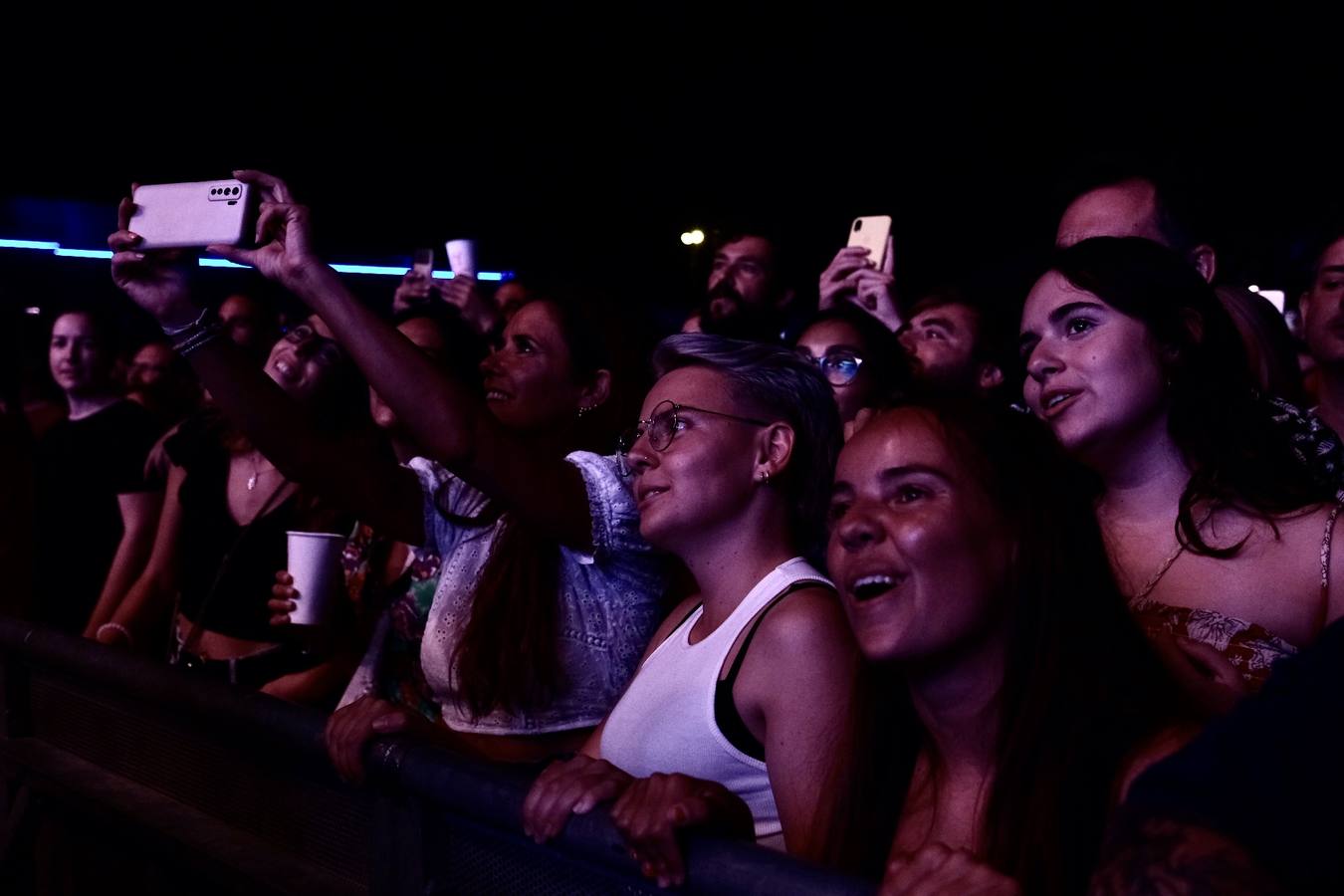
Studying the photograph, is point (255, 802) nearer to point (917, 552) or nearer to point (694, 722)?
point (694, 722)

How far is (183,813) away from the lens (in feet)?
7.29

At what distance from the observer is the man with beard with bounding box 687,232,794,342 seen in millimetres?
4117

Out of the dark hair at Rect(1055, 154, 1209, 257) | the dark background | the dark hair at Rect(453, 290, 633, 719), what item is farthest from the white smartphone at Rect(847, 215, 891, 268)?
the dark background

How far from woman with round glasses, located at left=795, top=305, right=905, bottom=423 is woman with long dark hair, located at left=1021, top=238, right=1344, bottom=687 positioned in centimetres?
131

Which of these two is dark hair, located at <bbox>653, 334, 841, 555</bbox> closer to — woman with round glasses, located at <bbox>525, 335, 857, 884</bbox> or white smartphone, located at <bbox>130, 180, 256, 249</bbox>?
woman with round glasses, located at <bbox>525, 335, 857, 884</bbox>

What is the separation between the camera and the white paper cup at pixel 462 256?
4324 millimetres

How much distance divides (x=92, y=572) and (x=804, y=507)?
3113 mm

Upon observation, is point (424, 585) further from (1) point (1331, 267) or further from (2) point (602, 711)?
(1) point (1331, 267)

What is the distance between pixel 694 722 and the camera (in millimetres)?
1771

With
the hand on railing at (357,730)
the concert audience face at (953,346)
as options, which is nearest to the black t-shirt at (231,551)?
the hand on railing at (357,730)

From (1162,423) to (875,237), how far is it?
230 cm

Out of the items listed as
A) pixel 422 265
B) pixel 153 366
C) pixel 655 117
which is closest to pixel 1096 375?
pixel 422 265

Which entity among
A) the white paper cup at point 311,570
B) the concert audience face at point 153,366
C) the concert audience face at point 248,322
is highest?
the concert audience face at point 248,322

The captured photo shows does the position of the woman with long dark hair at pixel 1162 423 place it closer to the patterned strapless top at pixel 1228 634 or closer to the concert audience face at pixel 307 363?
the patterned strapless top at pixel 1228 634
